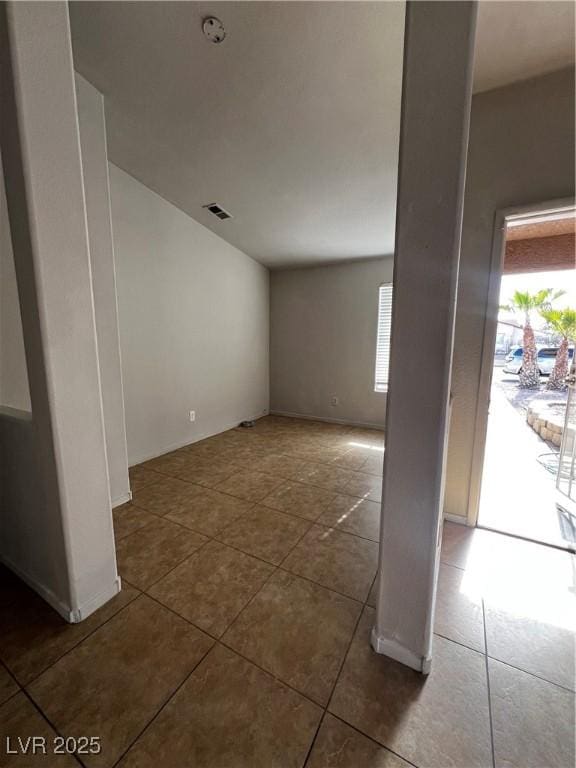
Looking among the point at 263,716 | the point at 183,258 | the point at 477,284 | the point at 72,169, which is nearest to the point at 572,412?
the point at 477,284

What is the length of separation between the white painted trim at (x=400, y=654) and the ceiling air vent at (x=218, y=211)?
12.2 ft

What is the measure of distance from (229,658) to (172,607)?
40 cm

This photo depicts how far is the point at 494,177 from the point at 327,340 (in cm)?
301

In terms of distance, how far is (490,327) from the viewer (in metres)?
1.86

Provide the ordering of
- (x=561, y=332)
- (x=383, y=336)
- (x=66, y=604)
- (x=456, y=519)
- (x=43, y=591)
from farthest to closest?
1. (x=561, y=332)
2. (x=383, y=336)
3. (x=456, y=519)
4. (x=43, y=591)
5. (x=66, y=604)

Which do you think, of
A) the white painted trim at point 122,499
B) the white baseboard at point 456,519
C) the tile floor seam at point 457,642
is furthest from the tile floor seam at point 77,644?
the white baseboard at point 456,519

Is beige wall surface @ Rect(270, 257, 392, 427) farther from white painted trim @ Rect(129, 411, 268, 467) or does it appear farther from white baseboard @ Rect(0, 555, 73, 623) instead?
white baseboard @ Rect(0, 555, 73, 623)

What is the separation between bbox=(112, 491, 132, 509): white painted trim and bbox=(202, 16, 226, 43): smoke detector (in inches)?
119

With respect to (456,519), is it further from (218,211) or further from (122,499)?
(218,211)

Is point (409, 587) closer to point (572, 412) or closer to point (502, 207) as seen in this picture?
point (502, 207)

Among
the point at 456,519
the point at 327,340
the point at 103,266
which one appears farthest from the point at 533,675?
the point at 327,340

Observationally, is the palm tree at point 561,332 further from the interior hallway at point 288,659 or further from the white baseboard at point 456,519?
the interior hallway at point 288,659

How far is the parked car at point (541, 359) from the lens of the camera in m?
4.67

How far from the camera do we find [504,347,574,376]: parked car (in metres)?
4.67
